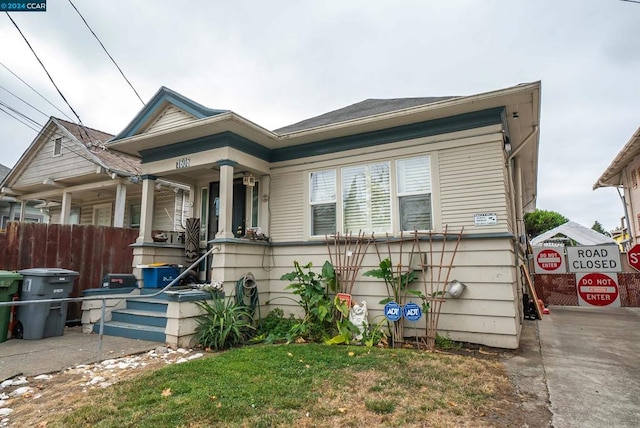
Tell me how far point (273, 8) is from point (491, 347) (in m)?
7.66

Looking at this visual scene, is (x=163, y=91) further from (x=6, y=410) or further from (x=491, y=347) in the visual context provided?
(x=491, y=347)

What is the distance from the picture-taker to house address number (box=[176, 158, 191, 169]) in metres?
6.67

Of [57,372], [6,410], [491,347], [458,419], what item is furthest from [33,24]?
[491,347]

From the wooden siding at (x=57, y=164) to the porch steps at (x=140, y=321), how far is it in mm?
5504

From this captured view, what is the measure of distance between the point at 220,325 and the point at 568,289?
1000cm

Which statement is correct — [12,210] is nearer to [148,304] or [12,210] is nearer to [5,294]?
[5,294]

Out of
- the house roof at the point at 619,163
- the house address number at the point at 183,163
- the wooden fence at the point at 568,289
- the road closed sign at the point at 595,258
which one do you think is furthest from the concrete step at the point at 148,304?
the house roof at the point at 619,163

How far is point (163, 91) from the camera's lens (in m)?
6.55

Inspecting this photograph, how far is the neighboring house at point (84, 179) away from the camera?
982 cm

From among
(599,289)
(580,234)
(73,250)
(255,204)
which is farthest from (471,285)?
(580,234)

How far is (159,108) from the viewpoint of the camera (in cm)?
663

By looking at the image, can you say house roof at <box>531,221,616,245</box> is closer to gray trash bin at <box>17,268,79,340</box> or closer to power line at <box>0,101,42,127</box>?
gray trash bin at <box>17,268,79,340</box>

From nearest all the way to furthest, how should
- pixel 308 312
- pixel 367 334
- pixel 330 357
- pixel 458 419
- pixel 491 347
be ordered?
pixel 458 419 < pixel 330 357 < pixel 491 347 < pixel 367 334 < pixel 308 312

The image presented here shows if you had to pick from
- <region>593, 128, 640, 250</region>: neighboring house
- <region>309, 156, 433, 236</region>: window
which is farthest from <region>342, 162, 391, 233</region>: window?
<region>593, 128, 640, 250</region>: neighboring house
